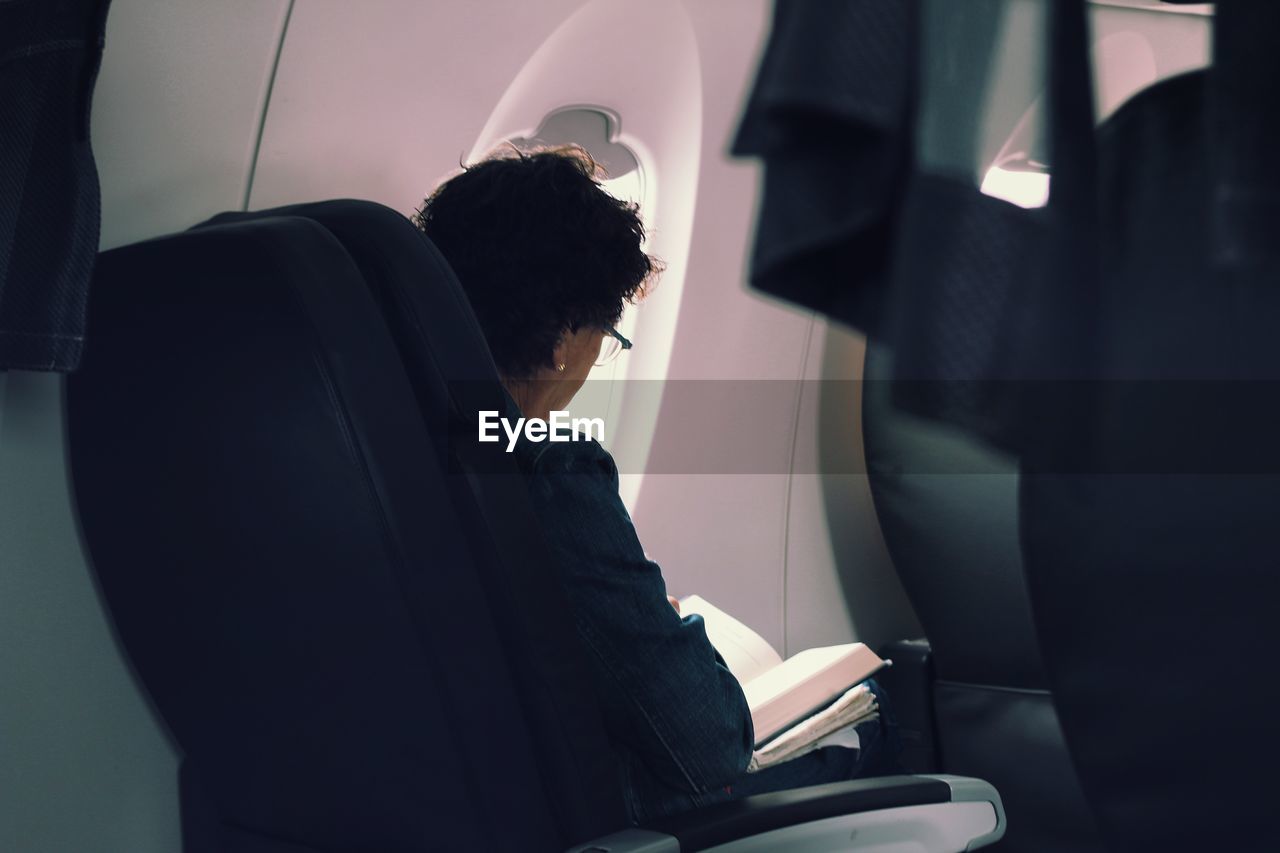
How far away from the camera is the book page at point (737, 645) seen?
2422 mm

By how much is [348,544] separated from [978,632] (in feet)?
6.27

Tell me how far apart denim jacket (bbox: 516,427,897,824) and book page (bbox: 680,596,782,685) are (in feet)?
2.98

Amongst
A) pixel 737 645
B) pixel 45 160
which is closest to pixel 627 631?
pixel 45 160

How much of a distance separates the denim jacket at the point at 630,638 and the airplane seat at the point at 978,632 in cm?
Answer: 129

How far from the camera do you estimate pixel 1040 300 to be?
559 millimetres

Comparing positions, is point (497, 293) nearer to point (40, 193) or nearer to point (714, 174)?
point (40, 193)

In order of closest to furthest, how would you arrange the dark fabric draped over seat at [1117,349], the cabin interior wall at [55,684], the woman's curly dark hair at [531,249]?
the dark fabric draped over seat at [1117,349]
the woman's curly dark hair at [531,249]
the cabin interior wall at [55,684]

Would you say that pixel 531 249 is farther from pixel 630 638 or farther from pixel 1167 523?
pixel 1167 523

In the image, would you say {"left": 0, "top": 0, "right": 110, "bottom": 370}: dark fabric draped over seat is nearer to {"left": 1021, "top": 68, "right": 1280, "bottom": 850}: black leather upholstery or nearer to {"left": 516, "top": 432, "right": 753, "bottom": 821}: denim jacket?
{"left": 516, "top": 432, "right": 753, "bottom": 821}: denim jacket

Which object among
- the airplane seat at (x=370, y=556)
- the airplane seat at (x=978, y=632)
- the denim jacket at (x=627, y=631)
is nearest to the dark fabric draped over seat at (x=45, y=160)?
the airplane seat at (x=370, y=556)

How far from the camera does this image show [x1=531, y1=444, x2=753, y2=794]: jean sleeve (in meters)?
1.38

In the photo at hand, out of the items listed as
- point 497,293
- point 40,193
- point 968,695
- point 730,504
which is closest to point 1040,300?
point 497,293

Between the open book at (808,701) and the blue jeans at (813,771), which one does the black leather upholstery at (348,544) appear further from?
the open book at (808,701)

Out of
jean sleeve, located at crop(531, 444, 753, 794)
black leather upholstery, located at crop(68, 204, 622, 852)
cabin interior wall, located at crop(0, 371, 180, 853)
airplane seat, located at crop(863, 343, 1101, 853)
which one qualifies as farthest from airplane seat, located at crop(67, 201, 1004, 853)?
airplane seat, located at crop(863, 343, 1101, 853)
